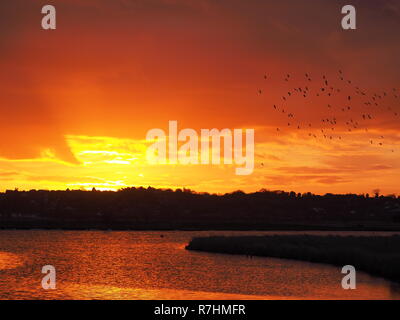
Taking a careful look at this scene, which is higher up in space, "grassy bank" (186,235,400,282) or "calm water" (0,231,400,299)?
"grassy bank" (186,235,400,282)

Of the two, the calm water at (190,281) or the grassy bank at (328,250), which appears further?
the grassy bank at (328,250)

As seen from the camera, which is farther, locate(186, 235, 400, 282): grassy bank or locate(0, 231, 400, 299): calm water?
locate(186, 235, 400, 282): grassy bank

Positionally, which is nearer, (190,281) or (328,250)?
(190,281)

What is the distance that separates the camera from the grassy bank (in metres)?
51.6

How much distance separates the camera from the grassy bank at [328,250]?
51.6 meters

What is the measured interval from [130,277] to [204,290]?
1187cm

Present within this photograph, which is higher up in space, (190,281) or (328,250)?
(328,250)

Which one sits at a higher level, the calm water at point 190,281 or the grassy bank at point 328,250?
the grassy bank at point 328,250

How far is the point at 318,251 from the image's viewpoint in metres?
66.1

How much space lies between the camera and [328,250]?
65438mm

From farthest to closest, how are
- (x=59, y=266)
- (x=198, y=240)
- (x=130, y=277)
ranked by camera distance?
(x=198, y=240), (x=59, y=266), (x=130, y=277)
